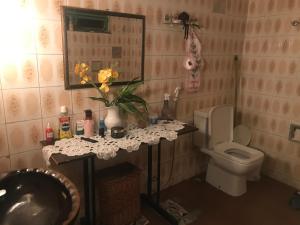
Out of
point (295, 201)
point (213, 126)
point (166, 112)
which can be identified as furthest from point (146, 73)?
point (295, 201)

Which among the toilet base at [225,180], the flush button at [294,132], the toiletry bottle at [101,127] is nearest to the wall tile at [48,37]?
the toiletry bottle at [101,127]

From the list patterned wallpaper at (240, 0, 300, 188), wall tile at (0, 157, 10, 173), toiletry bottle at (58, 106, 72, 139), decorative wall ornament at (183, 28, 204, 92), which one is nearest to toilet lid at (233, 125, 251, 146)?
patterned wallpaper at (240, 0, 300, 188)

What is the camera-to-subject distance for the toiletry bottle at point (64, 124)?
1.74 metres

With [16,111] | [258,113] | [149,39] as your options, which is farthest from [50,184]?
[258,113]

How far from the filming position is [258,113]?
2898 mm

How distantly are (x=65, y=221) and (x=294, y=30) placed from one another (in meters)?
2.65

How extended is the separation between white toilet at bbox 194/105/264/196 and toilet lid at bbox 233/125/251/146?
32 cm

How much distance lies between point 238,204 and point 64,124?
176 centimetres

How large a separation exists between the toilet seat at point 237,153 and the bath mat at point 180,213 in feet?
1.90

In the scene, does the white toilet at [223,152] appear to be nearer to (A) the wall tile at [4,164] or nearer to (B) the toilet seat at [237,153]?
(B) the toilet seat at [237,153]

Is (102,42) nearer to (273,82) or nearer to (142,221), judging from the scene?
(142,221)

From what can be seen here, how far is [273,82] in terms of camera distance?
2.72 m

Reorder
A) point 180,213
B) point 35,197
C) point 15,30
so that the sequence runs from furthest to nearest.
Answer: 1. point 180,213
2. point 15,30
3. point 35,197

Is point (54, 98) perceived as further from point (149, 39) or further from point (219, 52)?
point (219, 52)
